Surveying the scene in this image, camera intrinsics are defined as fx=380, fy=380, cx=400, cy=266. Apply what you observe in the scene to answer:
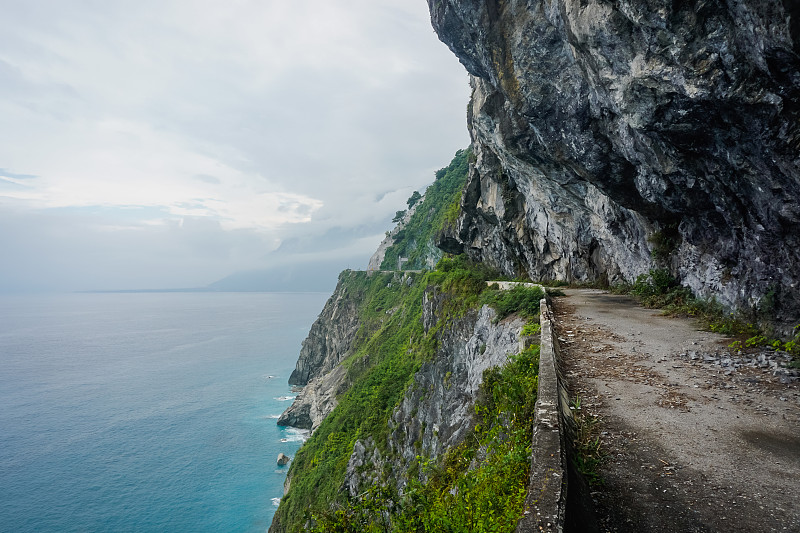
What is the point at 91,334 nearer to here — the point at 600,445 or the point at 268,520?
the point at 268,520

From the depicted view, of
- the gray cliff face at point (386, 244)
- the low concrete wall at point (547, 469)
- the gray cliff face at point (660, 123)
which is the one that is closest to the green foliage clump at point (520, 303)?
the gray cliff face at point (660, 123)

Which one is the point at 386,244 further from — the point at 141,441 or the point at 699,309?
the point at 699,309

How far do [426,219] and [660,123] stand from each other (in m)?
56.9

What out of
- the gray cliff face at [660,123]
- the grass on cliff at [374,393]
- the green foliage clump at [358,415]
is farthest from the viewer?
the green foliage clump at [358,415]

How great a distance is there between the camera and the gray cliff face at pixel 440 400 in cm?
1435

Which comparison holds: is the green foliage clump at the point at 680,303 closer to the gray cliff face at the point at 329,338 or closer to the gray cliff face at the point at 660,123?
the gray cliff face at the point at 660,123

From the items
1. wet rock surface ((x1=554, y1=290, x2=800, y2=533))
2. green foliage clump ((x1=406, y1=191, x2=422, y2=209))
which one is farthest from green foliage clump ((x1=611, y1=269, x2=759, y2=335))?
green foliage clump ((x1=406, y1=191, x2=422, y2=209))

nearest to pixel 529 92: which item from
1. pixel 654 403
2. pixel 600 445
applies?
pixel 654 403

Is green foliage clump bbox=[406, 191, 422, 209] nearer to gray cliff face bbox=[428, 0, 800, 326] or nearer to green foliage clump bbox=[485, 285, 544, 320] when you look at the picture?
gray cliff face bbox=[428, 0, 800, 326]

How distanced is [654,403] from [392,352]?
32372mm

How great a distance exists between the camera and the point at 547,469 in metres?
3.73

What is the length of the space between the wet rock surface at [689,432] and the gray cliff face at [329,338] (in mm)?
53537

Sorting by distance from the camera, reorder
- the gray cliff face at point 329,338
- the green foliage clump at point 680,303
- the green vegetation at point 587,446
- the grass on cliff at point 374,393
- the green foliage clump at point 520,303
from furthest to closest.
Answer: the gray cliff face at point 329,338 → the grass on cliff at point 374,393 → the green foliage clump at point 520,303 → the green foliage clump at point 680,303 → the green vegetation at point 587,446

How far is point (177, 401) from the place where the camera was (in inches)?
2414
